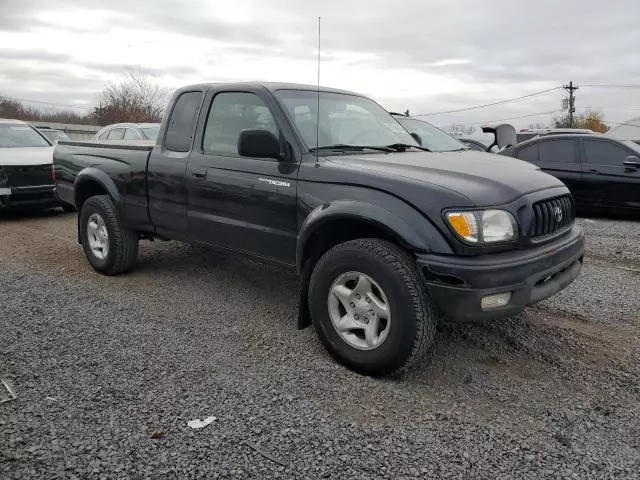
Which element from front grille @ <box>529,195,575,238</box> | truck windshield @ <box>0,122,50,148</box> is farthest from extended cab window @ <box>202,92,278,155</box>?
truck windshield @ <box>0,122,50,148</box>

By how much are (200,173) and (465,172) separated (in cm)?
215

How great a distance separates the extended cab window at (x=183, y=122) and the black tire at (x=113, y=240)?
107 cm

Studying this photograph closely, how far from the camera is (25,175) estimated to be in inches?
344

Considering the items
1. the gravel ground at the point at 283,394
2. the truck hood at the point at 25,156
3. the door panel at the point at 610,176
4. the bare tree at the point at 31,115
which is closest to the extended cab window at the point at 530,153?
the door panel at the point at 610,176

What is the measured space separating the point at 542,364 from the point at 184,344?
96.9 inches

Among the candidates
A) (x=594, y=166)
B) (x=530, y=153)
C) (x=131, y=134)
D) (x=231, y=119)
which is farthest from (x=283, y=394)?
(x=131, y=134)

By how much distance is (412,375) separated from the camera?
3461 mm

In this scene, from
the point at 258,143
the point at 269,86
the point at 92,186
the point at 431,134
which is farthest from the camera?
the point at 431,134

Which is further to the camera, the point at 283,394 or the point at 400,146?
the point at 400,146

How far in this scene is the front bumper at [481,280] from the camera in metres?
3.02

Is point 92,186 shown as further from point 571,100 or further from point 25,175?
point 571,100

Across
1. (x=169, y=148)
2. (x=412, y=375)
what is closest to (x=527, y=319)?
(x=412, y=375)

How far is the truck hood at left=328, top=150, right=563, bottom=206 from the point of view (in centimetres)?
320

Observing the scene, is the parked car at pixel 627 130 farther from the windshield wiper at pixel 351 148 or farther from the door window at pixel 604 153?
the windshield wiper at pixel 351 148
